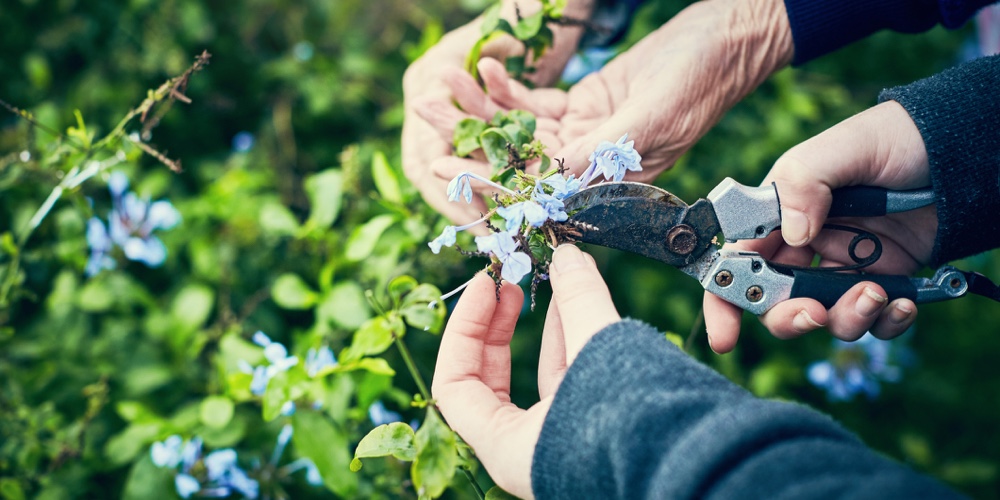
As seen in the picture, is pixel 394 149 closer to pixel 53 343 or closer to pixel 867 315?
pixel 53 343

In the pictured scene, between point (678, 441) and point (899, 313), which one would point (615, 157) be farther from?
point (899, 313)

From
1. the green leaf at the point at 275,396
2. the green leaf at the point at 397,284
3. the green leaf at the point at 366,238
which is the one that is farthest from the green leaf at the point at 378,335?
the green leaf at the point at 366,238

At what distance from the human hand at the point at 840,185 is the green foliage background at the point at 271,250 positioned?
29 cm

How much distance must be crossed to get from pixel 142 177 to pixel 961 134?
2145 millimetres

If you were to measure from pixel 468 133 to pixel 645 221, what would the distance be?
39cm

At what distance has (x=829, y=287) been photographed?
50.1 inches

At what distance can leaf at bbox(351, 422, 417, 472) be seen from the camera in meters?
1.04

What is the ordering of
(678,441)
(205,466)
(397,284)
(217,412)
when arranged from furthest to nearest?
(205,466) < (217,412) < (397,284) < (678,441)

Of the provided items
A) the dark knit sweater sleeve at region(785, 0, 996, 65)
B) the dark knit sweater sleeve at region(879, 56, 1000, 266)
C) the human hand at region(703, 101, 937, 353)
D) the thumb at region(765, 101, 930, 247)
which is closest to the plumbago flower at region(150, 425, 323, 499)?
the human hand at region(703, 101, 937, 353)

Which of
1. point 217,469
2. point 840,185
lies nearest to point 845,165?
point 840,185

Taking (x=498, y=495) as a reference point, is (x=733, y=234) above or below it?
above

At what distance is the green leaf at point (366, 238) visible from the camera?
4.89ft

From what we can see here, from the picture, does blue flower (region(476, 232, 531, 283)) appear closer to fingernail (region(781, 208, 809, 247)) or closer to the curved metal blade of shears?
the curved metal blade of shears

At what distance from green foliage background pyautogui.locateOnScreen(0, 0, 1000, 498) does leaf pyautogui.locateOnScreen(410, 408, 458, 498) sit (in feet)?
1.40
